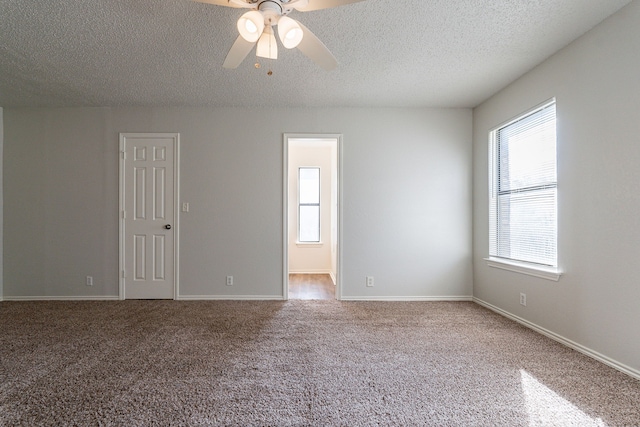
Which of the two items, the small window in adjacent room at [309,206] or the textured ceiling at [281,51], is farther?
the small window in adjacent room at [309,206]

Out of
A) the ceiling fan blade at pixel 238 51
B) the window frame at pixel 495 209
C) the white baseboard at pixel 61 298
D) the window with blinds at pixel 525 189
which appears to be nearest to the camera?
the ceiling fan blade at pixel 238 51

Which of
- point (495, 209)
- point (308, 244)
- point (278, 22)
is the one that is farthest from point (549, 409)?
point (308, 244)

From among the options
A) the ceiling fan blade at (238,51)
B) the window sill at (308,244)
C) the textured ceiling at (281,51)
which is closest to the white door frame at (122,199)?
the textured ceiling at (281,51)

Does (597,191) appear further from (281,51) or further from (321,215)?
(321,215)

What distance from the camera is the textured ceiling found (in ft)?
7.48

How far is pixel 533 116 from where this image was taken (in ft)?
10.6

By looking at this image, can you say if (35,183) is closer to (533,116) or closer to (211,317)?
(211,317)

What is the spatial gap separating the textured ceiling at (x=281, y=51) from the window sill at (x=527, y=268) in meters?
1.93

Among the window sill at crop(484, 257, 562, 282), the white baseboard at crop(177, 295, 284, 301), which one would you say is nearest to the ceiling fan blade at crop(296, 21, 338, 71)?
the window sill at crop(484, 257, 562, 282)

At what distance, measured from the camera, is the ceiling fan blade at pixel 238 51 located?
2043 mm

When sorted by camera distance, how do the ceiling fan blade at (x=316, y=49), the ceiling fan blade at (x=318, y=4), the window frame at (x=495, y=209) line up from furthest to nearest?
the window frame at (x=495, y=209) < the ceiling fan blade at (x=316, y=49) < the ceiling fan blade at (x=318, y=4)

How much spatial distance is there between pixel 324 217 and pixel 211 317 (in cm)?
354

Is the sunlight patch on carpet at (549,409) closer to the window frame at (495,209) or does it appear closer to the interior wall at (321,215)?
the window frame at (495,209)

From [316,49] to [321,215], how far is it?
4.72m
